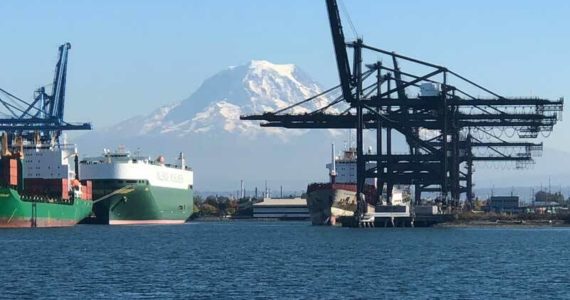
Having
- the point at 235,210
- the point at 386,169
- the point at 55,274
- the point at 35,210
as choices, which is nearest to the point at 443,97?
the point at 386,169

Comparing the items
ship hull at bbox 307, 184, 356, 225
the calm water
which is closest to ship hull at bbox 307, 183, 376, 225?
ship hull at bbox 307, 184, 356, 225

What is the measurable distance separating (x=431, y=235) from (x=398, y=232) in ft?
16.8

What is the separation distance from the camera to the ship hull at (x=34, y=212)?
3578 inches

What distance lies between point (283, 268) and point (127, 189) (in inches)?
2534

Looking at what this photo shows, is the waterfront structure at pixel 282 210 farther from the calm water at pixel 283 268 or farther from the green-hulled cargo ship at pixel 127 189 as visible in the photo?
the calm water at pixel 283 268

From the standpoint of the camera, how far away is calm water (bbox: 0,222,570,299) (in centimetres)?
4250

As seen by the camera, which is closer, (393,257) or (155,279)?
(155,279)

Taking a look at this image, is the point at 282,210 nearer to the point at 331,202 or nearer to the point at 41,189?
the point at 331,202

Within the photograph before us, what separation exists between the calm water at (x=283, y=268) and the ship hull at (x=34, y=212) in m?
11.8

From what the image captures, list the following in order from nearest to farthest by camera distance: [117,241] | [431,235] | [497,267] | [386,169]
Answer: [497,267] < [117,241] < [431,235] < [386,169]

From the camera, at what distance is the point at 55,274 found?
48469mm

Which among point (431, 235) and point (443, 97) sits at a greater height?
point (443, 97)

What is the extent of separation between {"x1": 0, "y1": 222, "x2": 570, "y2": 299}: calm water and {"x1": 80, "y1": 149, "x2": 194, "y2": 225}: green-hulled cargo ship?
3375 cm

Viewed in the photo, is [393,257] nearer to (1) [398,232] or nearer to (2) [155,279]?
(2) [155,279]
